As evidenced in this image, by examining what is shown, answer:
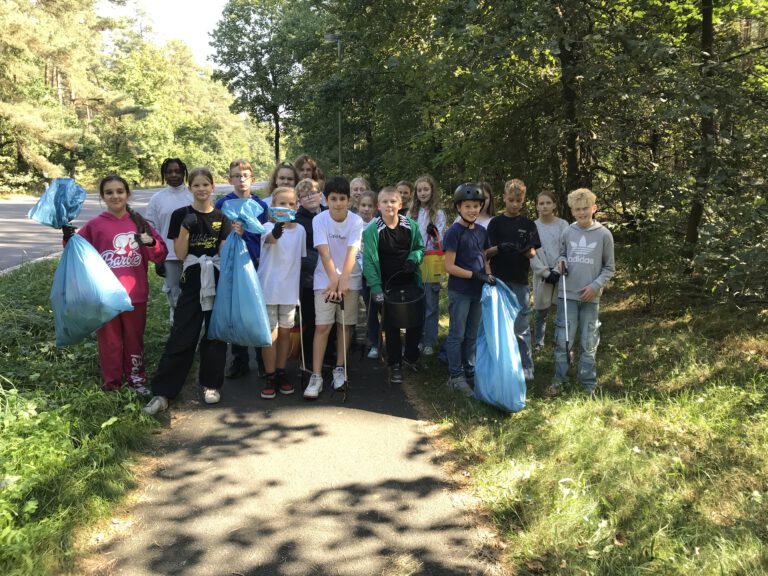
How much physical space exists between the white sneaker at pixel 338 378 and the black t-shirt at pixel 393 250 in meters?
0.91

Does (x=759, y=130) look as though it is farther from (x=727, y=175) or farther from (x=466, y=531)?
(x=466, y=531)

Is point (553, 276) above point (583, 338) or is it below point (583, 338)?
above

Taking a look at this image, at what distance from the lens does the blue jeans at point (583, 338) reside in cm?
495

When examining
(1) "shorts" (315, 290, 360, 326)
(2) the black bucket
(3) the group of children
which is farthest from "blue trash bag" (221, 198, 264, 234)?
(2) the black bucket

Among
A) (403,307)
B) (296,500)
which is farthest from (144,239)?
(296,500)

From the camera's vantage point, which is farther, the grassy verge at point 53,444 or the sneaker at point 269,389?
the sneaker at point 269,389

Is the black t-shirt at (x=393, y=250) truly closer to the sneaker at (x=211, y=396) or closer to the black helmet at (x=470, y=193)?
the black helmet at (x=470, y=193)

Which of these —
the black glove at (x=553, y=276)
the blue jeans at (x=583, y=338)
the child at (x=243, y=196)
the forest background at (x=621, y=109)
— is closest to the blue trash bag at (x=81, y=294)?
the child at (x=243, y=196)

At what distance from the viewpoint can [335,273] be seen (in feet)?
16.0

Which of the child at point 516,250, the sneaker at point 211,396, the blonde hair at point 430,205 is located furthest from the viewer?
the blonde hair at point 430,205

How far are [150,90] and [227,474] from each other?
52698 mm

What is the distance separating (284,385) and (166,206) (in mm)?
2258

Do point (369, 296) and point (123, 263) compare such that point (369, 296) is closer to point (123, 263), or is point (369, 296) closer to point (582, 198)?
point (582, 198)

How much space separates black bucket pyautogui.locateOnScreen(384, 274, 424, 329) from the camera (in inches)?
196
